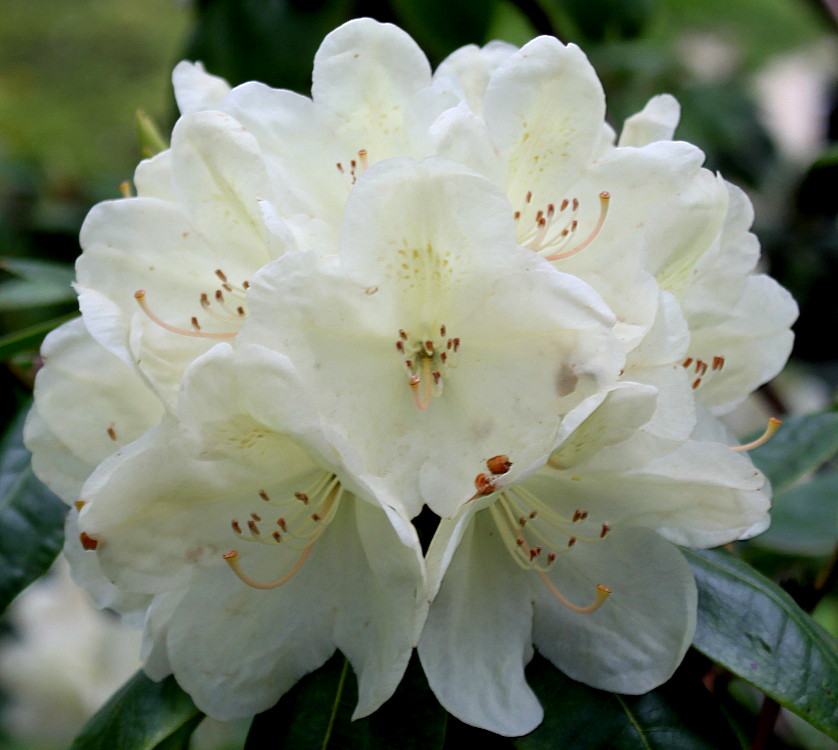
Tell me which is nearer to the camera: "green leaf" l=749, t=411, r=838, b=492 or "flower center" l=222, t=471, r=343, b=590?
"flower center" l=222, t=471, r=343, b=590

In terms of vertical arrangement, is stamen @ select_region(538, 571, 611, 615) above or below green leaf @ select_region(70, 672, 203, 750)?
above

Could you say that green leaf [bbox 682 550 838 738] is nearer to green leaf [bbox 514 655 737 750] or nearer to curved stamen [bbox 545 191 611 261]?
green leaf [bbox 514 655 737 750]

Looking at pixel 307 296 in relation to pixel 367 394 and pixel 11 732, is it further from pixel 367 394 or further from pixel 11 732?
pixel 11 732

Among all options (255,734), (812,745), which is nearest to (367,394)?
(255,734)

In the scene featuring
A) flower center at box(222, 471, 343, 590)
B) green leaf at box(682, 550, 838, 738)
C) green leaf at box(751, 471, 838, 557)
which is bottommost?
green leaf at box(751, 471, 838, 557)

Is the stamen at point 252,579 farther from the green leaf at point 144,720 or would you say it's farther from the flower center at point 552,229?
the flower center at point 552,229

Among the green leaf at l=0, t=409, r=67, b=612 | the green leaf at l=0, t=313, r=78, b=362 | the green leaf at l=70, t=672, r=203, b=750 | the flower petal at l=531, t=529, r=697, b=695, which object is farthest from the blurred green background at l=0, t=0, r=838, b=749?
the green leaf at l=70, t=672, r=203, b=750
